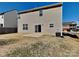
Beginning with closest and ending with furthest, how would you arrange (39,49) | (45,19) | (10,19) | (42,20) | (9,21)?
(39,49) < (45,19) < (42,20) < (9,21) < (10,19)

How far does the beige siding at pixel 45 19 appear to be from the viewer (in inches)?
858

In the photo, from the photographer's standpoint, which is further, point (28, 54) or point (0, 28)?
point (0, 28)

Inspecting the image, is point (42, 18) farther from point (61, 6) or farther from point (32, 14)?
point (61, 6)

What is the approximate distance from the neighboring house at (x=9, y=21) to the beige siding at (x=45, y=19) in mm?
3916

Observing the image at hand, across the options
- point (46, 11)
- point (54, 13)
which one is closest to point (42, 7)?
point (46, 11)

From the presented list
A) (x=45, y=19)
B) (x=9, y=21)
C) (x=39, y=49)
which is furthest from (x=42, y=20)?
(x=39, y=49)

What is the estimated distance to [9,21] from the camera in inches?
1220

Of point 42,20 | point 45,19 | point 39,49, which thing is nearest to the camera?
point 39,49

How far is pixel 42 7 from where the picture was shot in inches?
922

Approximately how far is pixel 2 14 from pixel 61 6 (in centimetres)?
1368

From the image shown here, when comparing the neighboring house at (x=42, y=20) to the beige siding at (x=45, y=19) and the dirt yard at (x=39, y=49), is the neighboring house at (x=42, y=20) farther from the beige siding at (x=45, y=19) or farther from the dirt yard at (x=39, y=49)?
the dirt yard at (x=39, y=49)

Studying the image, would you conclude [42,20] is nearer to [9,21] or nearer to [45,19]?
[45,19]

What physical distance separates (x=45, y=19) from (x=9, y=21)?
10.2 metres

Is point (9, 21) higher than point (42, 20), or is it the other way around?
point (9, 21)
